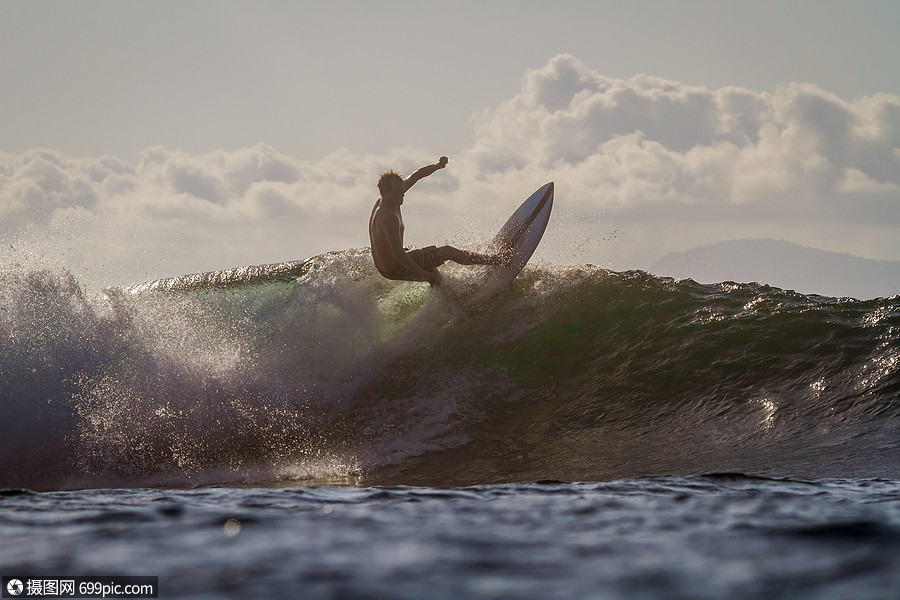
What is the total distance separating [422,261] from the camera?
356 inches

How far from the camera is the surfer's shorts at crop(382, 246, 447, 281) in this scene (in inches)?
355

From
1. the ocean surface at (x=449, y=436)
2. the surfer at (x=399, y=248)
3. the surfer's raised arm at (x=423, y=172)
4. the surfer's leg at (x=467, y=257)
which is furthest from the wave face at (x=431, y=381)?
the surfer's raised arm at (x=423, y=172)

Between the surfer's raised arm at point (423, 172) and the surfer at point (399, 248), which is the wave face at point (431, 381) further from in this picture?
the surfer's raised arm at point (423, 172)

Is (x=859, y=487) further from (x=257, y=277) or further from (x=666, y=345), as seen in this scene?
(x=257, y=277)

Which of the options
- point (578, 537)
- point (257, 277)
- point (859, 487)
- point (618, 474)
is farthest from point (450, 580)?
point (257, 277)

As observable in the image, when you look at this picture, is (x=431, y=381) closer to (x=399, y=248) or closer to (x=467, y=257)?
(x=399, y=248)

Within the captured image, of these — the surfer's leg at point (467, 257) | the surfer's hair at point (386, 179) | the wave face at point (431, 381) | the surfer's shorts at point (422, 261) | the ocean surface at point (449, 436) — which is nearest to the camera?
the ocean surface at point (449, 436)

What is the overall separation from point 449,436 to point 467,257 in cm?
262

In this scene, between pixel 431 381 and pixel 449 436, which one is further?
pixel 431 381

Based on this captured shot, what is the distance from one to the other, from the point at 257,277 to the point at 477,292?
3.45 metres

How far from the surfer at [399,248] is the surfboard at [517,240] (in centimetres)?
27

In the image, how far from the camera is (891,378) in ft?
23.6

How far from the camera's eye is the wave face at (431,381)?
6.79 metres

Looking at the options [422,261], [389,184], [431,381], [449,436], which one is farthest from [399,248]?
[449,436]
